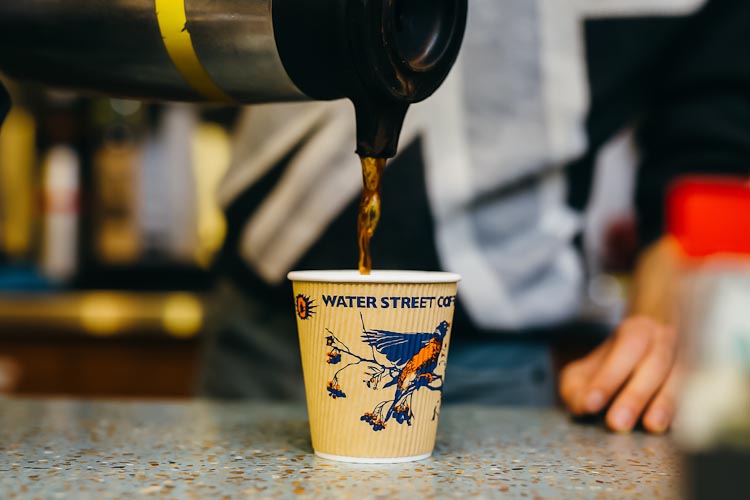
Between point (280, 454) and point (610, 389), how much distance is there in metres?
0.33

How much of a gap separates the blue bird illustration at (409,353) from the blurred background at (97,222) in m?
1.48

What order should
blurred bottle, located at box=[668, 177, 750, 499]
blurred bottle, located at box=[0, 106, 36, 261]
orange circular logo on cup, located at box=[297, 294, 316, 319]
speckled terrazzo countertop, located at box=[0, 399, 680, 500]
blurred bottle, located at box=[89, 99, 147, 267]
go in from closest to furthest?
blurred bottle, located at box=[668, 177, 750, 499] < speckled terrazzo countertop, located at box=[0, 399, 680, 500] < orange circular logo on cup, located at box=[297, 294, 316, 319] < blurred bottle, located at box=[89, 99, 147, 267] < blurred bottle, located at box=[0, 106, 36, 261]

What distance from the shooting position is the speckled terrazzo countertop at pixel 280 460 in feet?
1.80

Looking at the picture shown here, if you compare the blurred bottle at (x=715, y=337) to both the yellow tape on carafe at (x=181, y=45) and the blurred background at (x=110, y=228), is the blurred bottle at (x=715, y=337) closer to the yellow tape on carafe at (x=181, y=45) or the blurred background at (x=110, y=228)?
the yellow tape on carafe at (x=181, y=45)

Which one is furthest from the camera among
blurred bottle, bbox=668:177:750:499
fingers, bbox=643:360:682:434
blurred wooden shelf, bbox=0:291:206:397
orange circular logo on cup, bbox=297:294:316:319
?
blurred wooden shelf, bbox=0:291:206:397

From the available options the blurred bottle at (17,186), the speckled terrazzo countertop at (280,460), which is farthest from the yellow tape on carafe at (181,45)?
the blurred bottle at (17,186)

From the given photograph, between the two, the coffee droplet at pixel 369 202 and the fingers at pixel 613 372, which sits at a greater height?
the coffee droplet at pixel 369 202

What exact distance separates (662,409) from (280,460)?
357mm

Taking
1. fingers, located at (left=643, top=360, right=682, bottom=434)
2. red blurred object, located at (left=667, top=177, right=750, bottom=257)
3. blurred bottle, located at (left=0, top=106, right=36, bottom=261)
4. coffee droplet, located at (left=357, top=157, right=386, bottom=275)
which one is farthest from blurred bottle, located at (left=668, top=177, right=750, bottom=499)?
blurred bottle, located at (left=0, top=106, right=36, bottom=261)

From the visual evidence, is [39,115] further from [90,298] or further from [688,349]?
[688,349]

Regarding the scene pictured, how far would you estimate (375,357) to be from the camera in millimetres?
632

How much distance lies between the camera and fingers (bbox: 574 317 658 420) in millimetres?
799

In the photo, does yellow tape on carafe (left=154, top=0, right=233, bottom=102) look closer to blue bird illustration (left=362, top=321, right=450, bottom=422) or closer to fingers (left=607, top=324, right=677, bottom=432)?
blue bird illustration (left=362, top=321, right=450, bottom=422)

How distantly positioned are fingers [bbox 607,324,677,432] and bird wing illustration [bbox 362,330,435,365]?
249 millimetres
